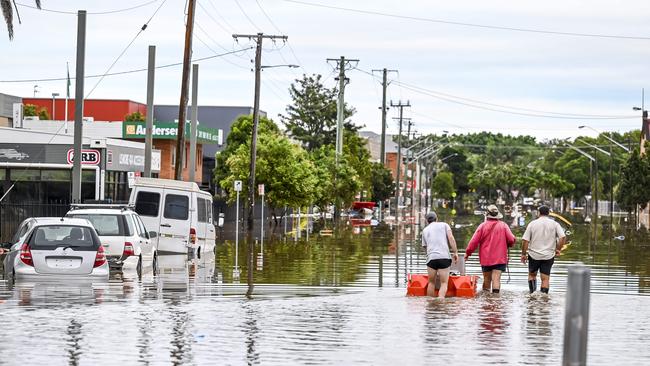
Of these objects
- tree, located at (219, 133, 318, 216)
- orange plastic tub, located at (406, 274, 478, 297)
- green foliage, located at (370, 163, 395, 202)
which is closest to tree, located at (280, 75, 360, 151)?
green foliage, located at (370, 163, 395, 202)

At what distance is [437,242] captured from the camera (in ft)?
70.6

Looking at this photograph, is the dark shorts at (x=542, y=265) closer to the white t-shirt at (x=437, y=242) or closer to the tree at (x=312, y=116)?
the white t-shirt at (x=437, y=242)

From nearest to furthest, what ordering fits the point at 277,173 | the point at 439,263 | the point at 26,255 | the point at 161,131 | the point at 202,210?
the point at 439,263
the point at 26,255
the point at 202,210
the point at 277,173
the point at 161,131

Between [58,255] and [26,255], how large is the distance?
22.4 inches

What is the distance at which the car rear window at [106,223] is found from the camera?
27.4m

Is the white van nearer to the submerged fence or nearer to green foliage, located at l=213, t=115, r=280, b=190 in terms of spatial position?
the submerged fence

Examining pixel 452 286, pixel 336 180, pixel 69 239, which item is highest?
pixel 336 180

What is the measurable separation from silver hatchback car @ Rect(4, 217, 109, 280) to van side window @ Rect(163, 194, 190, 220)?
474 inches

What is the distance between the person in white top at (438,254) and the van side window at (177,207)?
584 inches

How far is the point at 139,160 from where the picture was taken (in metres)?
64.0

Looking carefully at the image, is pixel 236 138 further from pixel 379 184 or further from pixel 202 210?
pixel 202 210

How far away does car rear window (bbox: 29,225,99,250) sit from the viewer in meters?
22.9

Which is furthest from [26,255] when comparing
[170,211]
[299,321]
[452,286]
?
[170,211]

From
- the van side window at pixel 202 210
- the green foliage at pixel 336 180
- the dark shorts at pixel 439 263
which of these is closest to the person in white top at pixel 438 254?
the dark shorts at pixel 439 263
